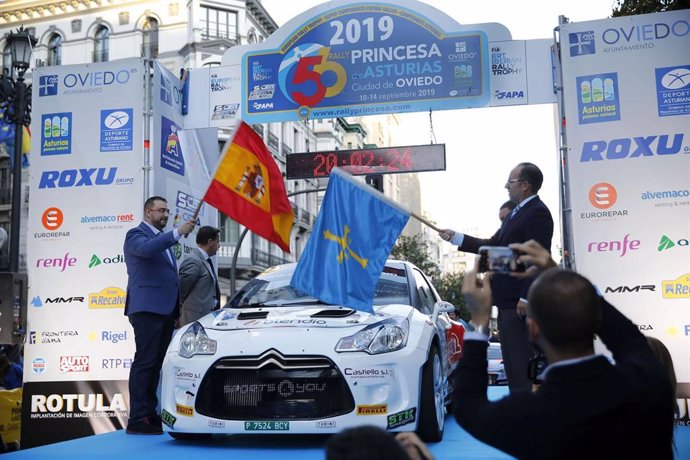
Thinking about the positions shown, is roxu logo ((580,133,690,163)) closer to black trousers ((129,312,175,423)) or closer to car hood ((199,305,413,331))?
car hood ((199,305,413,331))

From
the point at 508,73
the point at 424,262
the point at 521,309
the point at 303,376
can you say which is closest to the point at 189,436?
the point at 303,376

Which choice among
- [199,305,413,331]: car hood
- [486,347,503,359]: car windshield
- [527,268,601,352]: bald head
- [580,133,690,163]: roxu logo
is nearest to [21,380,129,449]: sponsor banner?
[199,305,413,331]: car hood

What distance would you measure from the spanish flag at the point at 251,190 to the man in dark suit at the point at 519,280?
2475mm

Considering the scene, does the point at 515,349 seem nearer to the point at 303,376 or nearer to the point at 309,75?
the point at 303,376

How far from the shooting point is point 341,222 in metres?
6.21

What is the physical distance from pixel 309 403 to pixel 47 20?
4294 cm

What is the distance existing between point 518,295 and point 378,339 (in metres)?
1.04

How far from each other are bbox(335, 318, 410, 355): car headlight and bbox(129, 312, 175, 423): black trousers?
230 centimetres

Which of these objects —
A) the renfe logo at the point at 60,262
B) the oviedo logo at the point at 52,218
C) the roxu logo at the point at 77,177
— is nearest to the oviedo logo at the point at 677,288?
the roxu logo at the point at 77,177

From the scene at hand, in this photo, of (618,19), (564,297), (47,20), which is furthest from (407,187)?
(564,297)

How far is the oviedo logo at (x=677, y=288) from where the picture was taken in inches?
297

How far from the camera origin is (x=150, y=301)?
23.7 ft

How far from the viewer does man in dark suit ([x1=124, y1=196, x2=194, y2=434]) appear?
7.03 meters

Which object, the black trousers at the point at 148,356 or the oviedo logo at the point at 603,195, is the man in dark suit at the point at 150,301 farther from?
the oviedo logo at the point at 603,195
